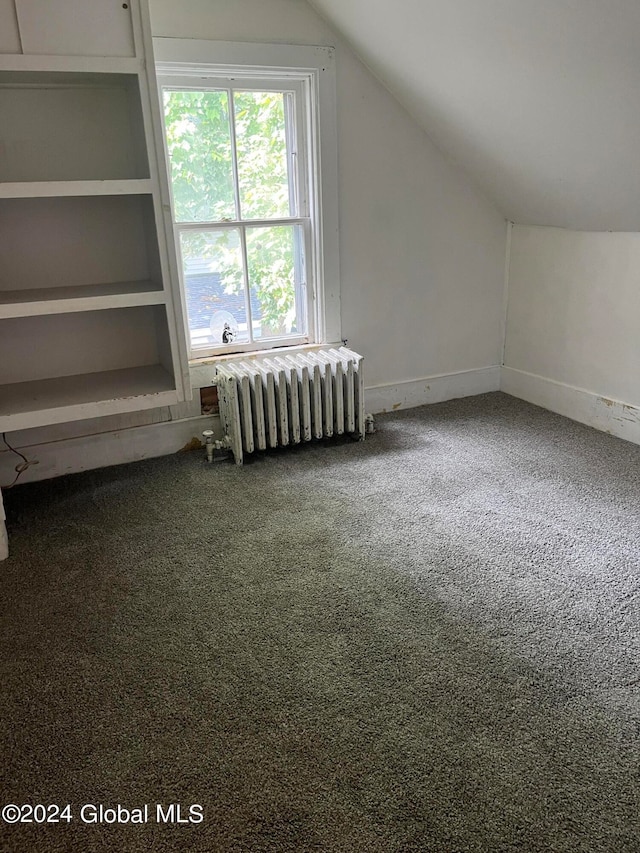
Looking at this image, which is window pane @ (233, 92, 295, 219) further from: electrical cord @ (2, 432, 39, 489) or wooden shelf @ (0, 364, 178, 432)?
electrical cord @ (2, 432, 39, 489)

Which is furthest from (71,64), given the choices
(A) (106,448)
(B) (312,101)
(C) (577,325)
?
(C) (577,325)

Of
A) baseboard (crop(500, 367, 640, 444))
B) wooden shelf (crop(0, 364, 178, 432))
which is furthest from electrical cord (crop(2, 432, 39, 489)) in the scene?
baseboard (crop(500, 367, 640, 444))

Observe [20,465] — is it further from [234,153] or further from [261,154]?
[261,154]

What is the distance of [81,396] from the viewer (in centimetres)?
288

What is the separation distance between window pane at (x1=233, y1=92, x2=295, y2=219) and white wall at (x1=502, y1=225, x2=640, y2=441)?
1.62 meters

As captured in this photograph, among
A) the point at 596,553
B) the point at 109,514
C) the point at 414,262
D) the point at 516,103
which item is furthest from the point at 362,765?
the point at 414,262

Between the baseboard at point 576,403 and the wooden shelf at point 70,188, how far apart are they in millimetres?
2683

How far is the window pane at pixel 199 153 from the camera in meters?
3.19

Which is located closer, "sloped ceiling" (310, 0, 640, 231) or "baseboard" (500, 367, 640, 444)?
"sloped ceiling" (310, 0, 640, 231)

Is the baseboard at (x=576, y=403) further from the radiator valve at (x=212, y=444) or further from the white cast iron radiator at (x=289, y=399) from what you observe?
the radiator valve at (x=212, y=444)

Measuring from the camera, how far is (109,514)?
114 inches

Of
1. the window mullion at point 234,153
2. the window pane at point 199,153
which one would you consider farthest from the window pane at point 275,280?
the window pane at point 199,153

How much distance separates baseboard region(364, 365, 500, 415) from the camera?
13.4 ft

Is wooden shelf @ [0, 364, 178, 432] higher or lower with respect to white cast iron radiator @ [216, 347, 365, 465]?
higher
